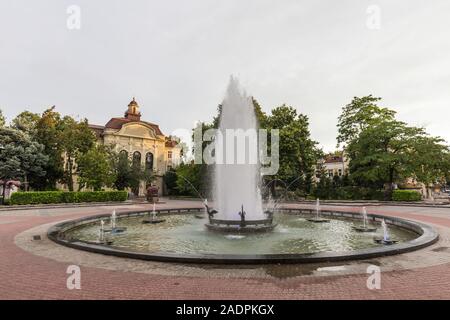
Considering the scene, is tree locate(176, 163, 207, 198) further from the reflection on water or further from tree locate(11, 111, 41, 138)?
the reflection on water

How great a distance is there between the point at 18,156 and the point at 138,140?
24165 millimetres

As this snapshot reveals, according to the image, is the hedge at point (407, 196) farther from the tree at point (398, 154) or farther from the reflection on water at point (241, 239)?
the reflection on water at point (241, 239)

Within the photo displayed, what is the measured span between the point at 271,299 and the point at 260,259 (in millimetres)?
2200

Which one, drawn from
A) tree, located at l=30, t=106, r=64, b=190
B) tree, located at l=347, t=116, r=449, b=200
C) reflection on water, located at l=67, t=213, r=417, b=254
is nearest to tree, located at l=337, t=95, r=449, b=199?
tree, located at l=347, t=116, r=449, b=200

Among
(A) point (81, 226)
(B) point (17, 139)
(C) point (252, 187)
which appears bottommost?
(A) point (81, 226)

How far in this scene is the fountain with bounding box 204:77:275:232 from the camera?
47.0 feet

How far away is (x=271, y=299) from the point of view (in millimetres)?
5555

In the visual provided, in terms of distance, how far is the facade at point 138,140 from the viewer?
5434 centimetres

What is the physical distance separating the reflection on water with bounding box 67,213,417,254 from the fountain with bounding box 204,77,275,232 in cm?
75

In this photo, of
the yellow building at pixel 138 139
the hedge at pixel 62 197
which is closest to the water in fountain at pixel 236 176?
the hedge at pixel 62 197

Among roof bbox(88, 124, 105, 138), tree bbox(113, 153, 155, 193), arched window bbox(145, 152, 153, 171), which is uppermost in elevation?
roof bbox(88, 124, 105, 138)

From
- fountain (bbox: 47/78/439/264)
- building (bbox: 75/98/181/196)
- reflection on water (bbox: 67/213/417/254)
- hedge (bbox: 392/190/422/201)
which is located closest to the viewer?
fountain (bbox: 47/78/439/264)
